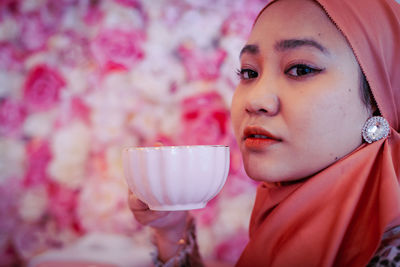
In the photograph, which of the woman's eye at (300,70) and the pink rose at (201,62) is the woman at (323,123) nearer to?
the woman's eye at (300,70)

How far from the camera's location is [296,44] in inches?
34.2

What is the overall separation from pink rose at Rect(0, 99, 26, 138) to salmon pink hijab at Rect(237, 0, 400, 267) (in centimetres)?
150

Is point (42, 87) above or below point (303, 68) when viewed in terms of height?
above

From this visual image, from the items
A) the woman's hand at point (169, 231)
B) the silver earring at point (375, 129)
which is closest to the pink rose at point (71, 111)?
the woman's hand at point (169, 231)

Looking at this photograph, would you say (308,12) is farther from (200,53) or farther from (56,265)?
(56,265)

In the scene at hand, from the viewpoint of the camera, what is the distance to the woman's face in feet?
2.77

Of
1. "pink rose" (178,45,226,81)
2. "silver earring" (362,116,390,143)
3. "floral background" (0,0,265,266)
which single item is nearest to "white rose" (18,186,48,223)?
"floral background" (0,0,265,266)

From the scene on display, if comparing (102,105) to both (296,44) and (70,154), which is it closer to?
(70,154)

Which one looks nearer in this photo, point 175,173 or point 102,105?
point 175,173

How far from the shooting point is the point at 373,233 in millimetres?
752

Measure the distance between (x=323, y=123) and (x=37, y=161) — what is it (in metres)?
1.56

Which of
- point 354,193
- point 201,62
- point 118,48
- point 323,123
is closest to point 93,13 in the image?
point 118,48

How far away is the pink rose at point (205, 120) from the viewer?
1.69 m

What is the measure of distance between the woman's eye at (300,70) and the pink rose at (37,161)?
144 centimetres
